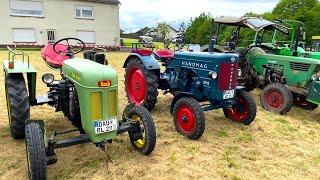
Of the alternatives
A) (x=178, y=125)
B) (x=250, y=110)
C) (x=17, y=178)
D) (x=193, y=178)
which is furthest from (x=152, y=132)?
(x=250, y=110)

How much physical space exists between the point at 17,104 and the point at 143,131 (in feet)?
5.29

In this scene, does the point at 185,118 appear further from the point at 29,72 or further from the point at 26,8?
the point at 26,8

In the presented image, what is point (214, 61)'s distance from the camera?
4.80 m

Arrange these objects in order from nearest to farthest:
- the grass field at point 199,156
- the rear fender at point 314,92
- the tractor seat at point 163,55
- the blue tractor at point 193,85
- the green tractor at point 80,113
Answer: the green tractor at point 80,113
the grass field at point 199,156
the blue tractor at point 193,85
the rear fender at point 314,92
the tractor seat at point 163,55

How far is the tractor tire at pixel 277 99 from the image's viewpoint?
6.24 m

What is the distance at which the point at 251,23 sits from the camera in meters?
6.96

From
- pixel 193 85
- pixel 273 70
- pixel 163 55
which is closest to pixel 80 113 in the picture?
pixel 193 85

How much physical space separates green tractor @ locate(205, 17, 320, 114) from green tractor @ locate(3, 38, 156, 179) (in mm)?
2673

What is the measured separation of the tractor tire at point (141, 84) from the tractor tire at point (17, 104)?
2.15 metres

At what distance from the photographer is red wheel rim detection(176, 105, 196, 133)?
4.70 m

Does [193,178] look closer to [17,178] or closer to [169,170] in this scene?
[169,170]

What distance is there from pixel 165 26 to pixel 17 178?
42.0 m

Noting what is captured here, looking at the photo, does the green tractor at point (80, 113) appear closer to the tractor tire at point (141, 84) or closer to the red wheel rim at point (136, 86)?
the tractor tire at point (141, 84)

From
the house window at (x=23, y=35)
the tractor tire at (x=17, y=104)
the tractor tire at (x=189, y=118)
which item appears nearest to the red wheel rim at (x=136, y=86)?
the tractor tire at (x=189, y=118)
